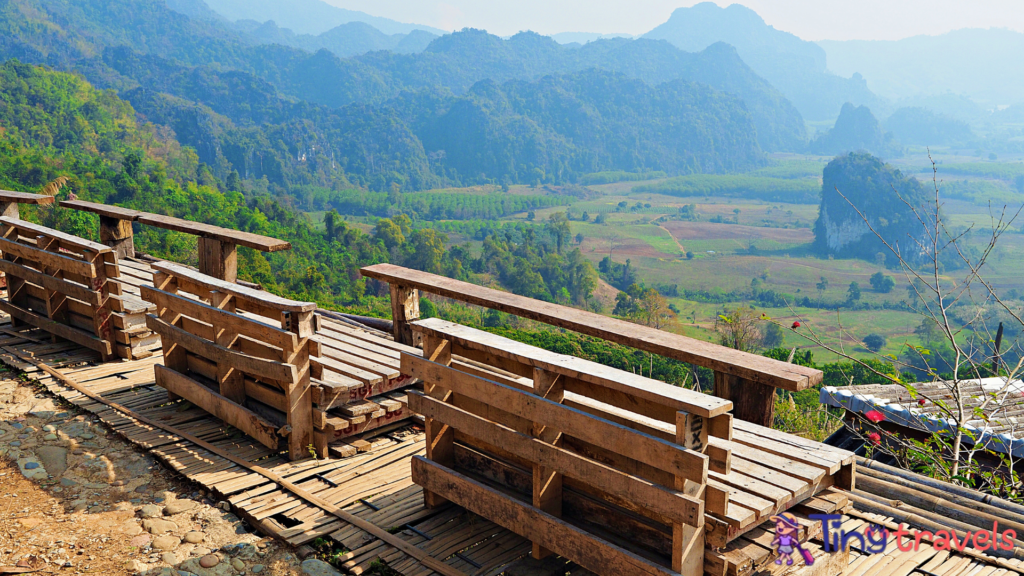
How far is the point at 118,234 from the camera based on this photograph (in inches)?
290

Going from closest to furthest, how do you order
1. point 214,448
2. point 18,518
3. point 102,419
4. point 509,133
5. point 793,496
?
point 793,496
point 18,518
point 214,448
point 102,419
point 509,133

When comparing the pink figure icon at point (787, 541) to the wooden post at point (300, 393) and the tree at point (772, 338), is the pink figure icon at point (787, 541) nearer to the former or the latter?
the wooden post at point (300, 393)

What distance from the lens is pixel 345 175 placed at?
130 m

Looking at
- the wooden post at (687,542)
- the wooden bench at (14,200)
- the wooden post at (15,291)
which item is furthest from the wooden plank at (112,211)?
the wooden post at (687,542)

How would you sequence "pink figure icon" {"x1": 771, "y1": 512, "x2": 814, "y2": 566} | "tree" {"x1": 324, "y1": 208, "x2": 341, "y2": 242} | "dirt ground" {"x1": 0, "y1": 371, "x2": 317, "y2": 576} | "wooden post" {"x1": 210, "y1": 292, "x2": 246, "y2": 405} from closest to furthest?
"pink figure icon" {"x1": 771, "y1": 512, "x2": 814, "y2": 566} → "dirt ground" {"x1": 0, "y1": 371, "x2": 317, "y2": 576} → "wooden post" {"x1": 210, "y1": 292, "x2": 246, "y2": 405} → "tree" {"x1": 324, "y1": 208, "x2": 341, "y2": 242}

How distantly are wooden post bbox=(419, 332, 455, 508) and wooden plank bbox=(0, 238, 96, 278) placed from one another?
3.25 m

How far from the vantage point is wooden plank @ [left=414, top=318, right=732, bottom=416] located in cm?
249

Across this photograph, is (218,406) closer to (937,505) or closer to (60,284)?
(60,284)

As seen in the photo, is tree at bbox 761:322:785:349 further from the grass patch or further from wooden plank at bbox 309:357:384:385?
the grass patch

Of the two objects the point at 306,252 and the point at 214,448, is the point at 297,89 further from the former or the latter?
the point at 214,448

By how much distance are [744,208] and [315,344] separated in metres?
151

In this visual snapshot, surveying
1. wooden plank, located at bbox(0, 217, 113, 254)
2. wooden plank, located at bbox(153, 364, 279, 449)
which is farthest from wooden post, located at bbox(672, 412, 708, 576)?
wooden plank, located at bbox(0, 217, 113, 254)

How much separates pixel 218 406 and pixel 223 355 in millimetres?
411

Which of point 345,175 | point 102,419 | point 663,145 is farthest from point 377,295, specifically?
point 663,145
